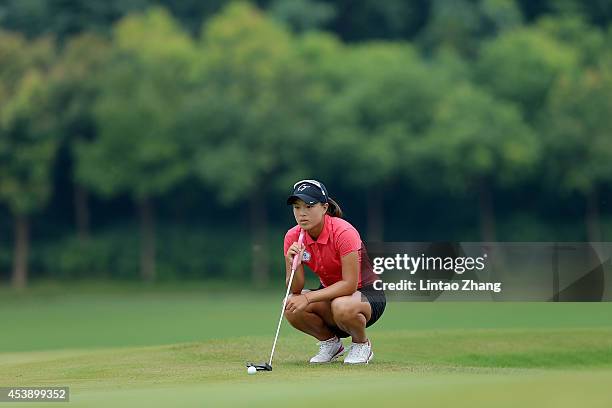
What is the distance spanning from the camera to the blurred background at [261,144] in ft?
149

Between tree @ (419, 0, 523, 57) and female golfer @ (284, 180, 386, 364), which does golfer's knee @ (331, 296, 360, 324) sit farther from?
tree @ (419, 0, 523, 57)

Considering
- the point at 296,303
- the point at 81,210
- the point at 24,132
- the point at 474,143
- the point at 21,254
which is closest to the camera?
the point at 296,303

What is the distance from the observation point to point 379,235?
4891 cm

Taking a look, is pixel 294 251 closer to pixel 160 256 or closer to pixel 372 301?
pixel 372 301

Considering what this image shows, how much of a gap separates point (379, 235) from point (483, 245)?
33.2m

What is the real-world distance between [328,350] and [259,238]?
→ 3481 cm

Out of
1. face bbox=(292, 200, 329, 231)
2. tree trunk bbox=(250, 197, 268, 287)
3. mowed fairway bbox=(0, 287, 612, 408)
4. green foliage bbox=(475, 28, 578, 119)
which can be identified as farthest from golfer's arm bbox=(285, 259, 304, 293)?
green foliage bbox=(475, 28, 578, 119)

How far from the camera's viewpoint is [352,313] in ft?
39.9

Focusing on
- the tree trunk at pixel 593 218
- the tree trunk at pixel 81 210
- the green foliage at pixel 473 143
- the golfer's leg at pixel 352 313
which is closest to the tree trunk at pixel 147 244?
the tree trunk at pixel 81 210

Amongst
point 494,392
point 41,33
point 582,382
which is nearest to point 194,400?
point 494,392

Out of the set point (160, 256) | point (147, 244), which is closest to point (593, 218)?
point (160, 256)

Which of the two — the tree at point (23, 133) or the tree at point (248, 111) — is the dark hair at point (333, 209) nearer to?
the tree at point (248, 111)

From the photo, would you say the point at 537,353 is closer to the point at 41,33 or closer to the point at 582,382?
the point at 582,382

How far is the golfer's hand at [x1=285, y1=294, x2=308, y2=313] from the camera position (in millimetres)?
12242
